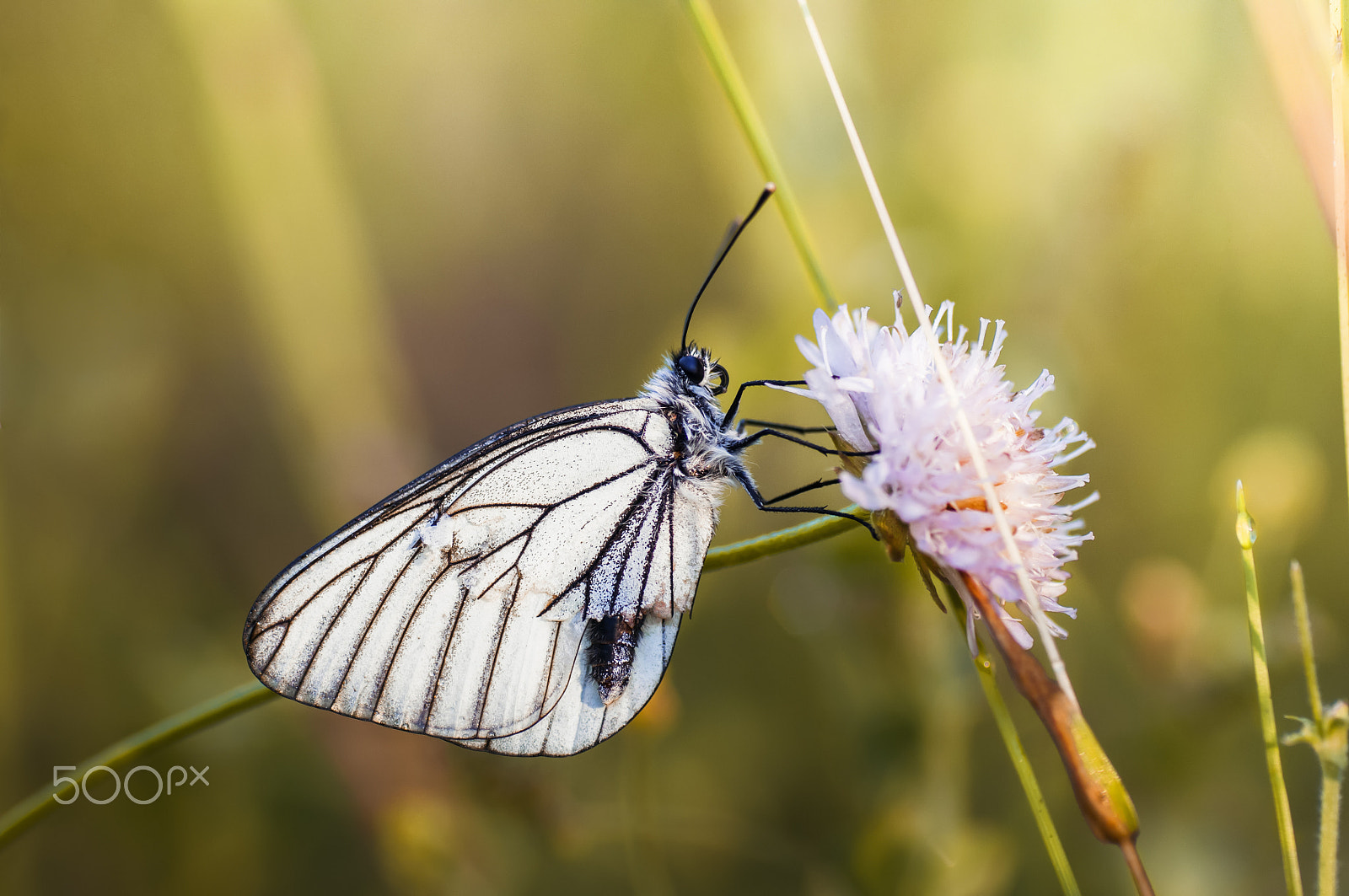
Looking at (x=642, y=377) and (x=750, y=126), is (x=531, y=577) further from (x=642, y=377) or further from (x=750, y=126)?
(x=642, y=377)

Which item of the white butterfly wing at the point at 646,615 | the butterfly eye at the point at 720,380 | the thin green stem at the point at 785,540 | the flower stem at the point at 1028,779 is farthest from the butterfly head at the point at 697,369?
the flower stem at the point at 1028,779

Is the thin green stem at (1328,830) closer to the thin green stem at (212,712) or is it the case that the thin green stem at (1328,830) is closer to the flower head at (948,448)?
the flower head at (948,448)

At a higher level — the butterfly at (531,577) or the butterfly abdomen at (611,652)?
the butterfly at (531,577)

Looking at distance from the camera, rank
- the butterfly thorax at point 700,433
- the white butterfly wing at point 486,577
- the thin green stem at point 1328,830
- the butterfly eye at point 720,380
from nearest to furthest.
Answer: the thin green stem at point 1328,830 < the white butterfly wing at point 486,577 < the butterfly thorax at point 700,433 < the butterfly eye at point 720,380

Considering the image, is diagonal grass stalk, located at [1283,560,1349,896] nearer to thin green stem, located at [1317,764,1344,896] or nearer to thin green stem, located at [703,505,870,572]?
thin green stem, located at [1317,764,1344,896]

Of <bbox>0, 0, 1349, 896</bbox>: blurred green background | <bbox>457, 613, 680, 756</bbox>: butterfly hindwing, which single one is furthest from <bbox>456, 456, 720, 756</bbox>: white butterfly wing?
<bbox>0, 0, 1349, 896</bbox>: blurred green background

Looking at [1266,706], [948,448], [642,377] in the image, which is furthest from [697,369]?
[642,377]

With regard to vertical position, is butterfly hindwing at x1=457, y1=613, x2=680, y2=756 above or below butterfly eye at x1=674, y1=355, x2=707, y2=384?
below
